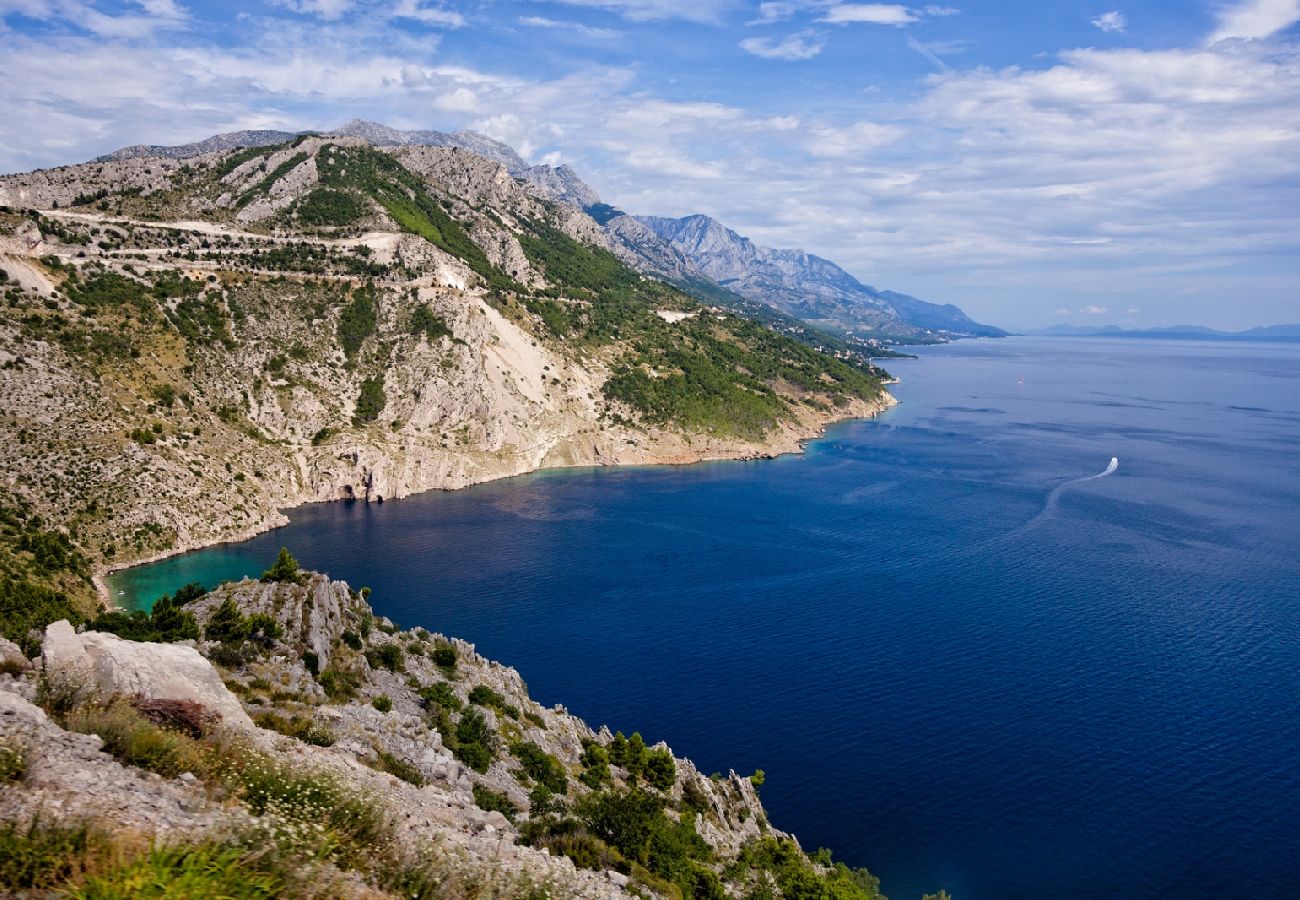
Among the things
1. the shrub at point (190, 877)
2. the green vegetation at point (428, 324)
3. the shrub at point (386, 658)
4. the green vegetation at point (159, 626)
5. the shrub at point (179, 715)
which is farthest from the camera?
the green vegetation at point (428, 324)

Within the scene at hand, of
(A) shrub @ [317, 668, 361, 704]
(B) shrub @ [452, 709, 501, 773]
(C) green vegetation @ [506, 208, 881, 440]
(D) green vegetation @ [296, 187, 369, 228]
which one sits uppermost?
(D) green vegetation @ [296, 187, 369, 228]

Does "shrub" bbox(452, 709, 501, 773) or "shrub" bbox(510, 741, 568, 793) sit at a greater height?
"shrub" bbox(452, 709, 501, 773)

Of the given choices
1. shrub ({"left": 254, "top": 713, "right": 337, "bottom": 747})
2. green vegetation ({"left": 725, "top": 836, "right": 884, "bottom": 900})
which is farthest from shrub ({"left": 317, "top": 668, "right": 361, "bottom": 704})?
green vegetation ({"left": 725, "top": 836, "right": 884, "bottom": 900})

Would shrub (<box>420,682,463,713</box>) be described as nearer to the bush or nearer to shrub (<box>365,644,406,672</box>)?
shrub (<box>365,644,406,672</box>)

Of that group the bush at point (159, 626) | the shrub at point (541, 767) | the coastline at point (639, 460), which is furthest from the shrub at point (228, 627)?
the coastline at point (639, 460)

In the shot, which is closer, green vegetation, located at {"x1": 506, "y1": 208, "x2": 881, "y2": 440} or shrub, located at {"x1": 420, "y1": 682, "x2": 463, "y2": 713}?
shrub, located at {"x1": 420, "y1": 682, "x2": 463, "y2": 713}

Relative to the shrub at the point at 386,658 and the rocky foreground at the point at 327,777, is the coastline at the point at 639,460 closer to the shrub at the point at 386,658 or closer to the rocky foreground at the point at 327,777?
the shrub at the point at 386,658

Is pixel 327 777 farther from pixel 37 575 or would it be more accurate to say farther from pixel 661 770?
pixel 37 575

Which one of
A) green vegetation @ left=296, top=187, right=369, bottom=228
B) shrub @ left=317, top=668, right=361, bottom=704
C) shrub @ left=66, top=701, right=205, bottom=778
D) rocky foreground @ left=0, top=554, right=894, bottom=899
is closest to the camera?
rocky foreground @ left=0, top=554, right=894, bottom=899
